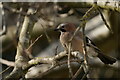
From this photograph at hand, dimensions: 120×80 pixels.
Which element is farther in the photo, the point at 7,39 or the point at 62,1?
the point at 7,39

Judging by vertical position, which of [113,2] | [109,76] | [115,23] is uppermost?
[113,2]

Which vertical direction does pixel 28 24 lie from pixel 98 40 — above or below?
above

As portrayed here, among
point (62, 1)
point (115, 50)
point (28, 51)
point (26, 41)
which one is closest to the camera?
point (28, 51)

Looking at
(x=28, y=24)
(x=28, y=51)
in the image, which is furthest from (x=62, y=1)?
(x=28, y=51)

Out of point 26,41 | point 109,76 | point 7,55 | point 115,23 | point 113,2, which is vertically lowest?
point 109,76

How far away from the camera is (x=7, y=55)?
6.35 m

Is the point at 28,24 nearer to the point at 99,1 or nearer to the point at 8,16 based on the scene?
the point at 99,1

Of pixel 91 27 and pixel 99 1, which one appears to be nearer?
pixel 99 1

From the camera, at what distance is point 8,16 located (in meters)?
6.05

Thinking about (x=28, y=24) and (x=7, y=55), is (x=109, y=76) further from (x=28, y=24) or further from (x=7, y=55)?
(x=28, y=24)

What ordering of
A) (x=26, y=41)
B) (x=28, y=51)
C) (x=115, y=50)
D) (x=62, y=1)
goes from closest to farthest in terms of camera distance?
(x=28, y=51) → (x=26, y=41) → (x=62, y=1) → (x=115, y=50)

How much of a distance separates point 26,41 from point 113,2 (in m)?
1.02

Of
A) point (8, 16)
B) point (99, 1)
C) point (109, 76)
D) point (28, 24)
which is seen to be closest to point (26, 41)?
point (28, 24)

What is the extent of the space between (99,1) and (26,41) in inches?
35.2
